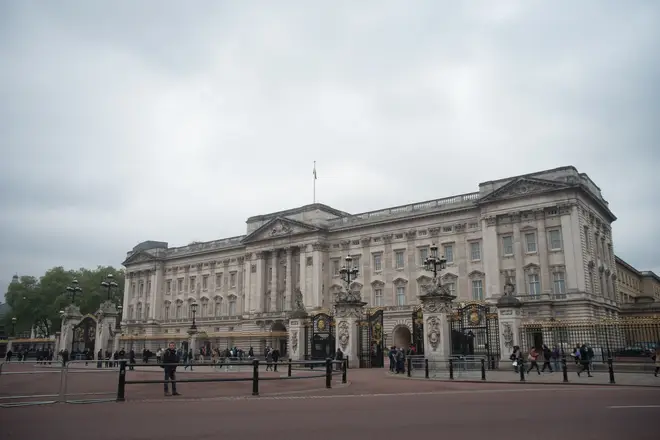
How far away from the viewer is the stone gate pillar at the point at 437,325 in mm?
27547

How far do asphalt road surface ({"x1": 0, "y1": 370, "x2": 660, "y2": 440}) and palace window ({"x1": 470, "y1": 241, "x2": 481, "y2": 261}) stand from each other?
4281cm

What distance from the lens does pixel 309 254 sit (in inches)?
2771

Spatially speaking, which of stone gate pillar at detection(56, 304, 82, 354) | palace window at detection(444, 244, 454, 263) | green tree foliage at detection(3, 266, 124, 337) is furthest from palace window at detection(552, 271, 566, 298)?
green tree foliage at detection(3, 266, 124, 337)

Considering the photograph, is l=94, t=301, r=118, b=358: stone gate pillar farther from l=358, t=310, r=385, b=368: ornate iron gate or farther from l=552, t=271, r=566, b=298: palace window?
l=552, t=271, r=566, b=298: palace window

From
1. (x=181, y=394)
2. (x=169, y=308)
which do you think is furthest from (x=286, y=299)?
(x=181, y=394)

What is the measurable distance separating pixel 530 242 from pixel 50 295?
250 ft

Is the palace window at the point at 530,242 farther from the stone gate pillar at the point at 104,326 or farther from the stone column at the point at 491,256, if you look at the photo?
the stone gate pillar at the point at 104,326

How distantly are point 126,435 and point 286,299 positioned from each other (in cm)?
6320

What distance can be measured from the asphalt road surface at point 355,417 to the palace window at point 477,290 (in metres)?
41.6

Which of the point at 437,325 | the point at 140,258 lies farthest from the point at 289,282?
the point at 437,325

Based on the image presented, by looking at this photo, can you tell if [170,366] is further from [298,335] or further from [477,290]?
[477,290]

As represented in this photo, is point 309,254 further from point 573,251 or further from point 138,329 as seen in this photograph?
point 138,329

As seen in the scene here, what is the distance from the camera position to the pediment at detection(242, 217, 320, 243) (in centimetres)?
7138

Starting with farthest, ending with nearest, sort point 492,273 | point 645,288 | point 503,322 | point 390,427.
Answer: point 645,288, point 492,273, point 503,322, point 390,427
